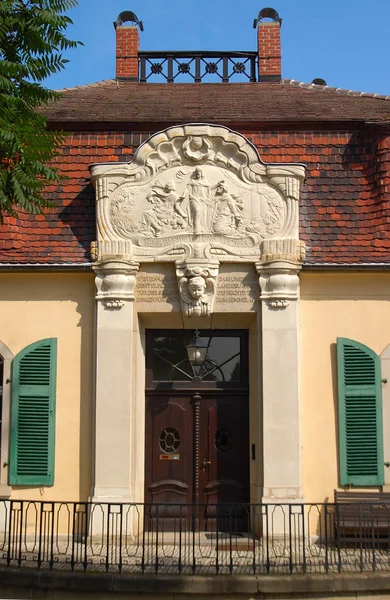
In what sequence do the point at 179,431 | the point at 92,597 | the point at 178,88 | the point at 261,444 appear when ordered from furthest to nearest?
the point at 178,88, the point at 179,431, the point at 261,444, the point at 92,597

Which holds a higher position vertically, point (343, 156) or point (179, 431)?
point (343, 156)

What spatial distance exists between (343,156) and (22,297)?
522 cm

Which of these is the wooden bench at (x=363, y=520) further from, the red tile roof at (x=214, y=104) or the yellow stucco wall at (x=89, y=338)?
the red tile roof at (x=214, y=104)

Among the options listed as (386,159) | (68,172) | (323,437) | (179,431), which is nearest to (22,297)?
(68,172)

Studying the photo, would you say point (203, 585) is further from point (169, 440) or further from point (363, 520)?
point (169, 440)

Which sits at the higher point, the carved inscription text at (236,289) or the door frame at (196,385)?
the carved inscription text at (236,289)

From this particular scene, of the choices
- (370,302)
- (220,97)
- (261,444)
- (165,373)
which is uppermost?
(220,97)

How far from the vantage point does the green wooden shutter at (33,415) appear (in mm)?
10875

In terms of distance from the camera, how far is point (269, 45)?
53.5 feet

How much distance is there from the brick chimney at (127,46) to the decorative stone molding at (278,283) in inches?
268

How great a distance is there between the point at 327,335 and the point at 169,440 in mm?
2809

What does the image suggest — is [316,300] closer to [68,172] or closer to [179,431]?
[179,431]

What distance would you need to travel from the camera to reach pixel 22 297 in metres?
11.4

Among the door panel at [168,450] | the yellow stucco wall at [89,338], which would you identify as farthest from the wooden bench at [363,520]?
the door panel at [168,450]
